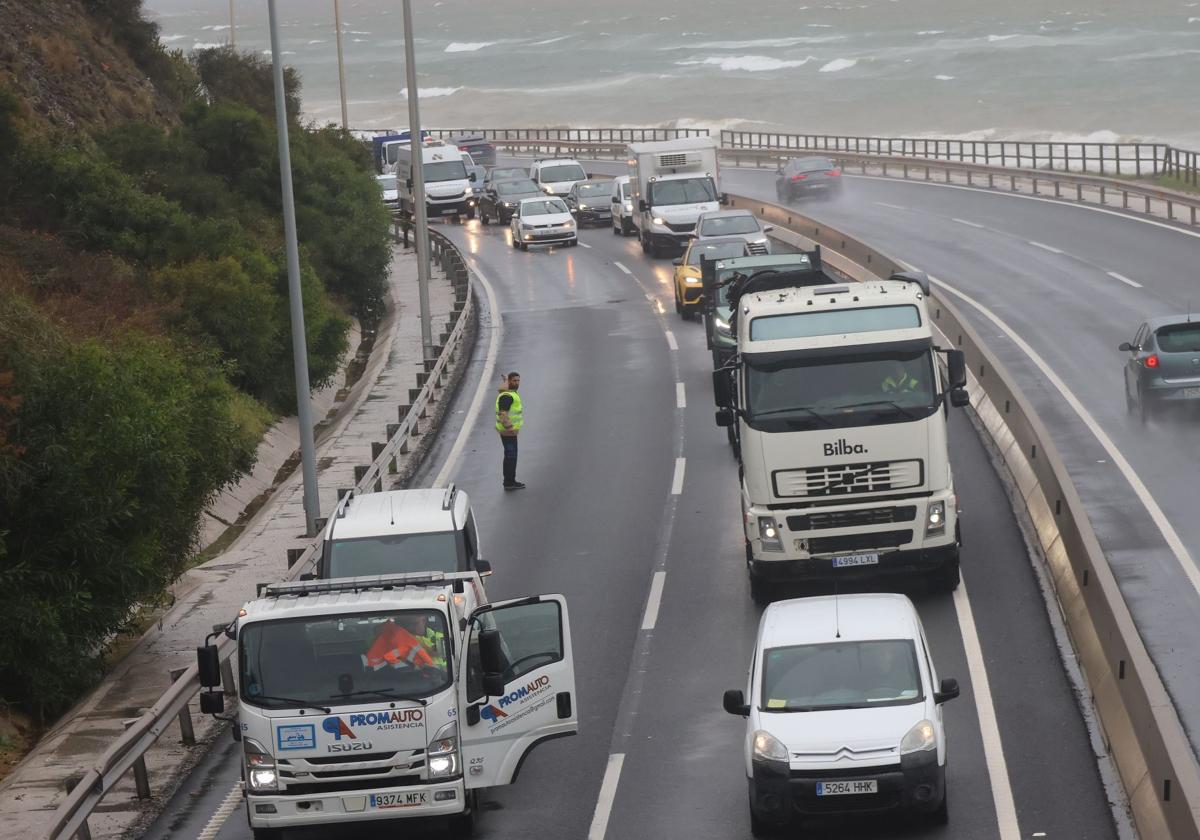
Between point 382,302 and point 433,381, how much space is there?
1706 cm

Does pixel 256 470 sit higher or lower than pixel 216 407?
lower

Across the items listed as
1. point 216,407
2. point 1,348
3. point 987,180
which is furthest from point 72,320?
point 987,180

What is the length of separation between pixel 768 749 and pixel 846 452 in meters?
5.94

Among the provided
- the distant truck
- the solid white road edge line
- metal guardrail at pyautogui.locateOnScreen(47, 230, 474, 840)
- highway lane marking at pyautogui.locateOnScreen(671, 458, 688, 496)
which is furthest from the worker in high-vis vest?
the distant truck

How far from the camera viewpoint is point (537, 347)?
122 feet

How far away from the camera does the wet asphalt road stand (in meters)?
13.4

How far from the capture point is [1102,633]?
15.0 metres

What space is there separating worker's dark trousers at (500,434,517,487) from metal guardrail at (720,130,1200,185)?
3634cm

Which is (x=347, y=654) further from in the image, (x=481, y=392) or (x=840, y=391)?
(x=481, y=392)

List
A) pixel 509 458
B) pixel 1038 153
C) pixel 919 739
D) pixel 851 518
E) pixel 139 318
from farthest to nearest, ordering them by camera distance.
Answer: pixel 1038 153 → pixel 139 318 → pixel 509 458 → pixel 851 518 → pixel 919 739

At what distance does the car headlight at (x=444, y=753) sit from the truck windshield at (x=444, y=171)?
54.9 metres

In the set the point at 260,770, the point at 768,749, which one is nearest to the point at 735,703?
the point at 768,749

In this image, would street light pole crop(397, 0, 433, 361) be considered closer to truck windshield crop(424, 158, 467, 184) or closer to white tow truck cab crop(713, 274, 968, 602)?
white tow truck cab crop(713, 274, 968, 602)

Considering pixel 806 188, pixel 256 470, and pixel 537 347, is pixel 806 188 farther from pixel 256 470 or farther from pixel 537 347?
pixel 256 470
